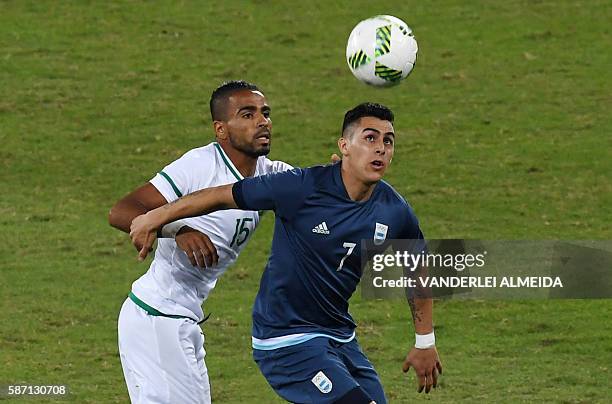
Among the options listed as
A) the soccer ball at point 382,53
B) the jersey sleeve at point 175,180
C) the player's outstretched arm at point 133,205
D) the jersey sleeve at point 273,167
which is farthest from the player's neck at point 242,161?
the soccer ball at point 382,53

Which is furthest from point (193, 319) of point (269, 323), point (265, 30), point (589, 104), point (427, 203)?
point (265, 30)

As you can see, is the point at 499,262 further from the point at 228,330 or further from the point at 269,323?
the point at 269,323

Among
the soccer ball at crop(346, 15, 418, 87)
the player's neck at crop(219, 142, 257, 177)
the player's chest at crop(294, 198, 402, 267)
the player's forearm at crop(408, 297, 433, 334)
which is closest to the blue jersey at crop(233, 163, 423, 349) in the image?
the player's chest at crop(294, 198, 402, 267)

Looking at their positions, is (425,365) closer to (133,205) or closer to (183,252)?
(183,252)

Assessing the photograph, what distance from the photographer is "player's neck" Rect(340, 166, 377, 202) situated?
9641 millimetres

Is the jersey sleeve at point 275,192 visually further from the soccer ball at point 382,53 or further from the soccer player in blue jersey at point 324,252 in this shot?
the soccer ball at point 382,53

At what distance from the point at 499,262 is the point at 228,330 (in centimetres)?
367

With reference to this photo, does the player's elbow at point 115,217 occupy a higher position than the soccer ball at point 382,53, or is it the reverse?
the soccer ball at point 382,53

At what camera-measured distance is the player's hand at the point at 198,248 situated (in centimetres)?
934

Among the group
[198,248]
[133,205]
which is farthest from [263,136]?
[198,248]

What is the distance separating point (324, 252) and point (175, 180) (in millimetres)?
1145

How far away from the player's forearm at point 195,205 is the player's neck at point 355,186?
765mm

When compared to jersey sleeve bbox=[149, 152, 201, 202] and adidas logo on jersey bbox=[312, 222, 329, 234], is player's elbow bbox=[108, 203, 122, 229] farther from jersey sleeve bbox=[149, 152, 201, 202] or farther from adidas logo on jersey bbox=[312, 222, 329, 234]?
adidas logo on jersey bbox=[312, 222, 329, 234]

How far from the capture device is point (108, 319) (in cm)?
1585
